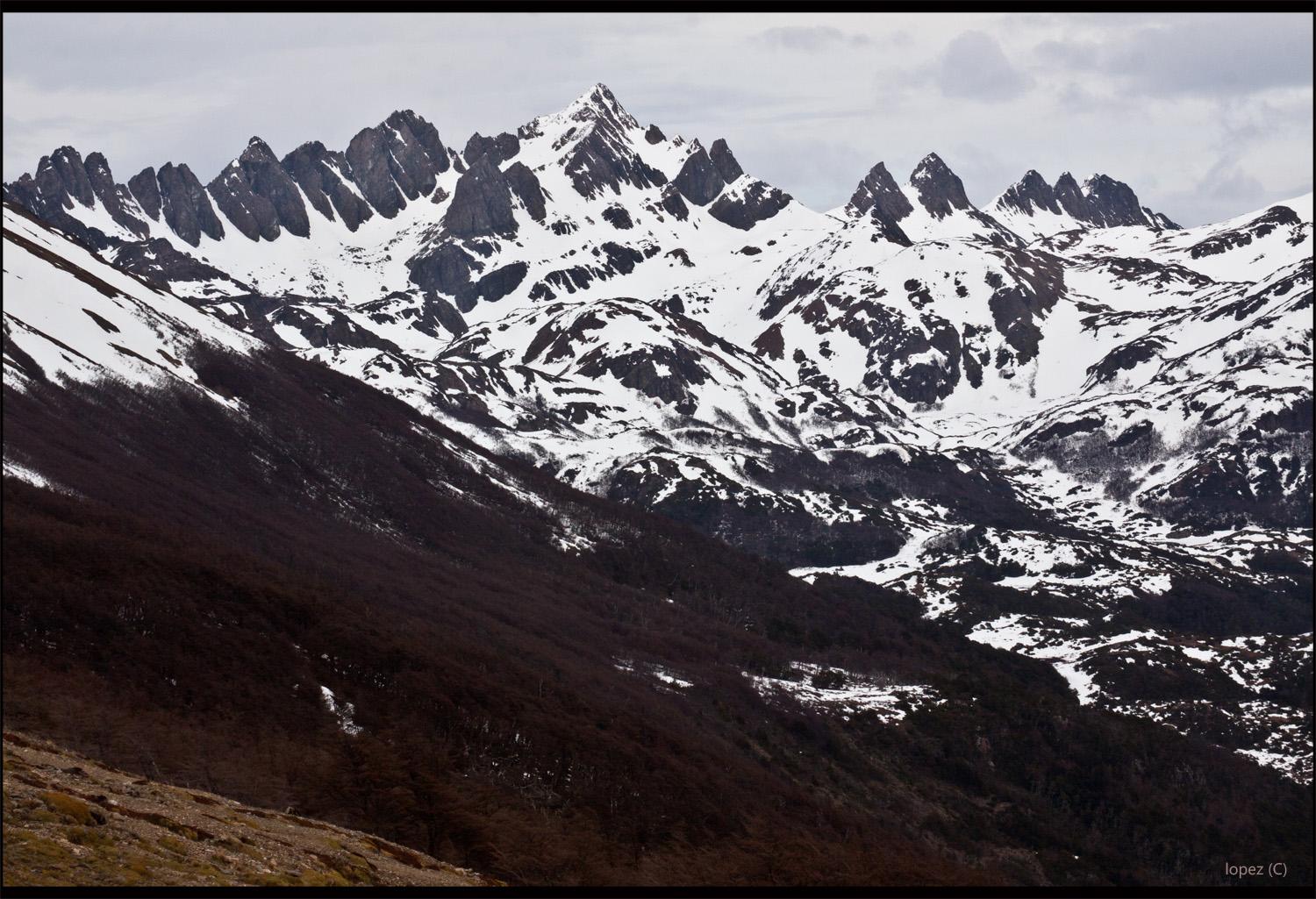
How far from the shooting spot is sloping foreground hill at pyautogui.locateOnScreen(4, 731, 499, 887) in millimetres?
56406

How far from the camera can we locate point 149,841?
61.5 metres

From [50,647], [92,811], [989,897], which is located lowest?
[989,897]

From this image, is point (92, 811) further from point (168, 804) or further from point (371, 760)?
point (371, 760)

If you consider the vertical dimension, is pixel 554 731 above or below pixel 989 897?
above

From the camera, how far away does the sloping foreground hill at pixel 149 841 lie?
56.4m

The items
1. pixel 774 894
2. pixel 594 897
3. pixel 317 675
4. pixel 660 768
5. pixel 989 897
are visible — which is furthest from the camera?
pixel 660 768

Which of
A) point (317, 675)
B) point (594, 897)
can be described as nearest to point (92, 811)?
point (594, 897)

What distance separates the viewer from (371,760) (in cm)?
14950

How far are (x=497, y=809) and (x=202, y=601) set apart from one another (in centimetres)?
5951

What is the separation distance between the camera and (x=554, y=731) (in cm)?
18750

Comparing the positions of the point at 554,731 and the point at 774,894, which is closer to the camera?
the point at 774,894

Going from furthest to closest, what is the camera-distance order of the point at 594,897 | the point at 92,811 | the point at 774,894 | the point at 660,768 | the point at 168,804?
the point at 660,768 → the point at 774,894 → the point at 594,897 → the point at 168,804 → the point at 92,811

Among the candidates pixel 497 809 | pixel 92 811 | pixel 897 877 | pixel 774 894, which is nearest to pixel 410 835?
pixel 497 809

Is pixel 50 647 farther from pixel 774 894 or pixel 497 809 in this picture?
pixel 774 894
